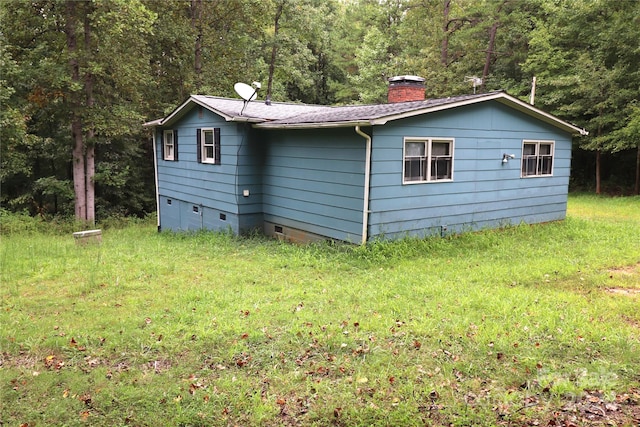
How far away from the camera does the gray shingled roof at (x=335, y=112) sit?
8312mm

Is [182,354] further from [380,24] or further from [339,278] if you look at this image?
[380,24]

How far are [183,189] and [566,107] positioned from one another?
15.3 metres

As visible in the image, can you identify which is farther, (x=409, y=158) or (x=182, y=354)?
(x=409, y=158)

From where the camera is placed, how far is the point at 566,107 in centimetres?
1884

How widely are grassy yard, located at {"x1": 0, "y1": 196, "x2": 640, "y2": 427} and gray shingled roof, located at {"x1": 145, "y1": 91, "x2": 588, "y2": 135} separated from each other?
92.0 inches

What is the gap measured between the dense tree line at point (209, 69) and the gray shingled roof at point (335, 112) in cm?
229

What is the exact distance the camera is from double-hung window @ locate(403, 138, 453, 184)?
29.2ft

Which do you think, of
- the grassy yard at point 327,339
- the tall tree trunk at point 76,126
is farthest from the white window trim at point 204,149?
the tall tree trunk at point 76,126

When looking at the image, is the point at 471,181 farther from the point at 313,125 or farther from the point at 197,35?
the point at 197,35

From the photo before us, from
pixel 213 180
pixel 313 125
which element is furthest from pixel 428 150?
pixel 213 180

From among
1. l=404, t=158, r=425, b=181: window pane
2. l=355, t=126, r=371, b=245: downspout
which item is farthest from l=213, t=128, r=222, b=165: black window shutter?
l=404, t=158, r=425, b=181: window pane

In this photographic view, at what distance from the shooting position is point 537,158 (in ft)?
37.1

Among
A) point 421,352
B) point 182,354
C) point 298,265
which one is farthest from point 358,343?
point 298,265

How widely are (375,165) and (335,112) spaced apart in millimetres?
2526
